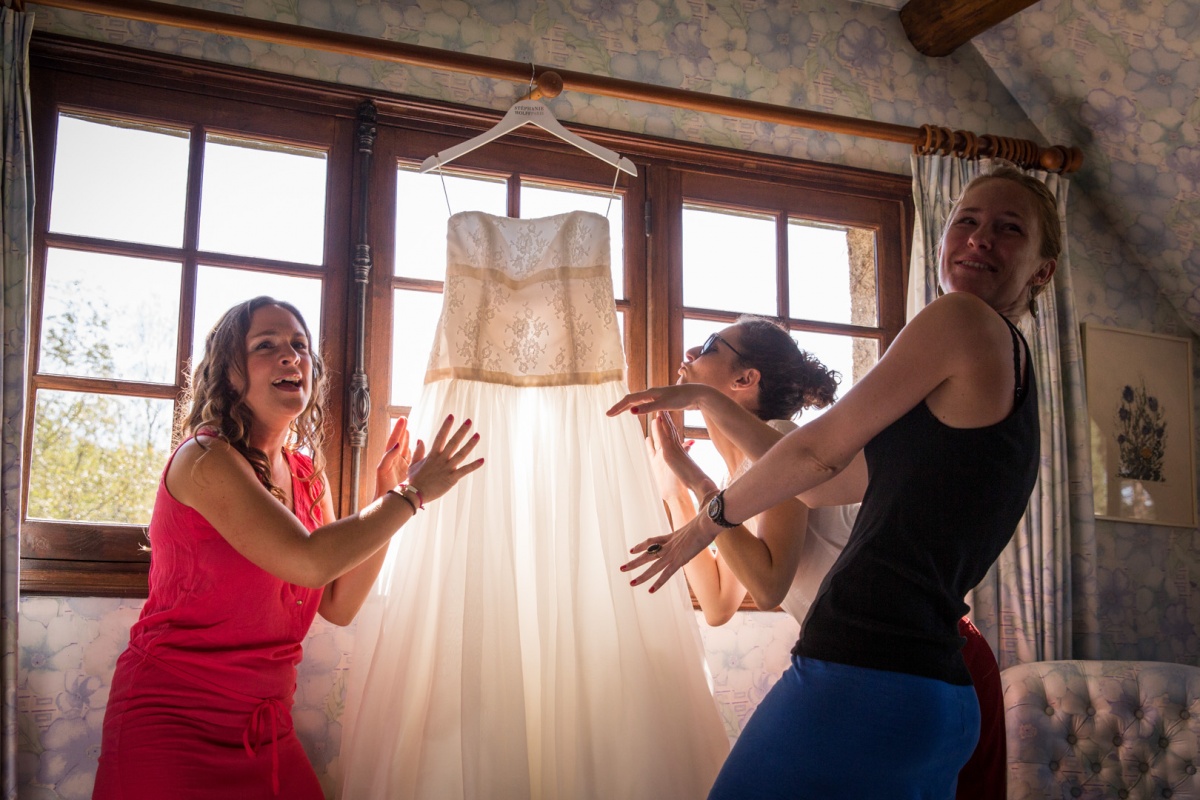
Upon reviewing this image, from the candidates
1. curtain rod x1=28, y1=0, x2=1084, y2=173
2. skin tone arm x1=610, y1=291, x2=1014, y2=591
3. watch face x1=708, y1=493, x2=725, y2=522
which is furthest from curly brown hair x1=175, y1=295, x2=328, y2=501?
skin tone arm x1=610, y1=291, x2=1014, y2=591

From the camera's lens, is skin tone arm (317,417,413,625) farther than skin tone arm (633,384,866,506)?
Yes

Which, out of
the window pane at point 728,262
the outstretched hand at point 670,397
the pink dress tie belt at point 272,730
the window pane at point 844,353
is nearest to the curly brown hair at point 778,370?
the outstretched hand at point 670,397

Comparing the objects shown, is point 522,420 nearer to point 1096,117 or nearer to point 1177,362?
point 1096,117

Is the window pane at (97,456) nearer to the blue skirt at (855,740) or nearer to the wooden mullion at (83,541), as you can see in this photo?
the wooden mullion at (83,541)

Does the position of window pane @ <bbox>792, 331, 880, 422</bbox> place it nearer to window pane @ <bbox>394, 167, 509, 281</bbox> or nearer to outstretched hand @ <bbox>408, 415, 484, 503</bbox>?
window pane @ <bbox>394, 167, 509, 281</bbox>

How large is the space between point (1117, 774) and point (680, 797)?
140 cm

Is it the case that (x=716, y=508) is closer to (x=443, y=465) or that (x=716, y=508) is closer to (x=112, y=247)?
(x=443, y=465)

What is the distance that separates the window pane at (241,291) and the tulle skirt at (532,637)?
1.80 ft

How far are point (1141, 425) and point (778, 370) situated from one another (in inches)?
64.9

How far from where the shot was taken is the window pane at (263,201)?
8.23 ft

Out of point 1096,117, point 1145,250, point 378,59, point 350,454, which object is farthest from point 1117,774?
point 378,59

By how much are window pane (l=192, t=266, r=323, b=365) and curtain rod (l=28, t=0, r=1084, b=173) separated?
54cm

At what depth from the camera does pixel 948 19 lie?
3.09 meters

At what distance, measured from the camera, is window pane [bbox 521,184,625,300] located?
9.17 feet
